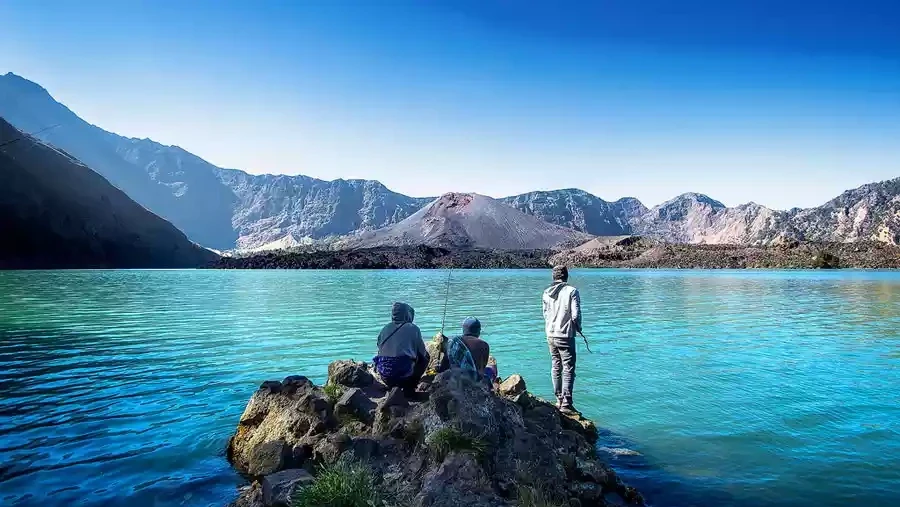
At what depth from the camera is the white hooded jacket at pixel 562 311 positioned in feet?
34.7

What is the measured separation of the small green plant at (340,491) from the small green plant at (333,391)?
296cm

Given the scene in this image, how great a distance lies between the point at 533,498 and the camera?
6.29 metres

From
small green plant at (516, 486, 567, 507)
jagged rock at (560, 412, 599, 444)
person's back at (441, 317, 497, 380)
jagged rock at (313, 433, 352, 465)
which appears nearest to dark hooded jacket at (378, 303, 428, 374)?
person's back at (441, 317, 497, 380)

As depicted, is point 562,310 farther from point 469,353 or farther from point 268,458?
point 268,458

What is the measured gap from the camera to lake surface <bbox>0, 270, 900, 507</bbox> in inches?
330

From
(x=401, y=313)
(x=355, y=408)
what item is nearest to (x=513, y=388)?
(x=401, y=313)

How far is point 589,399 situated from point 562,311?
156 inches

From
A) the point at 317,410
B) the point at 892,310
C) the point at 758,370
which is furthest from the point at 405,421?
the point at 892,310

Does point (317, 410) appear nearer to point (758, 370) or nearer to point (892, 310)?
point (758, 370)

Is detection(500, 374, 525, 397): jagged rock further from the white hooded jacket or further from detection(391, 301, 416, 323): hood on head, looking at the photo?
detection(391, 301, 416, 323): hood on head

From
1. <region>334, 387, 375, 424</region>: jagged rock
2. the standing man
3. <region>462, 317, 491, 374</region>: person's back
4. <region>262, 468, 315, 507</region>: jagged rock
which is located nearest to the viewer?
<region>262, 468, 315, 507</region>: jagged rock

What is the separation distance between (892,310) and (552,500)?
38706 mm

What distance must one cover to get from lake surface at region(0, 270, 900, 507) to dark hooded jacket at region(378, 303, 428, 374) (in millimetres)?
3020

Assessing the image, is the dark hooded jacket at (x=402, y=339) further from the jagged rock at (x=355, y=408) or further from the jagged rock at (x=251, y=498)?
the jagged rock at (x=251, y=498)
